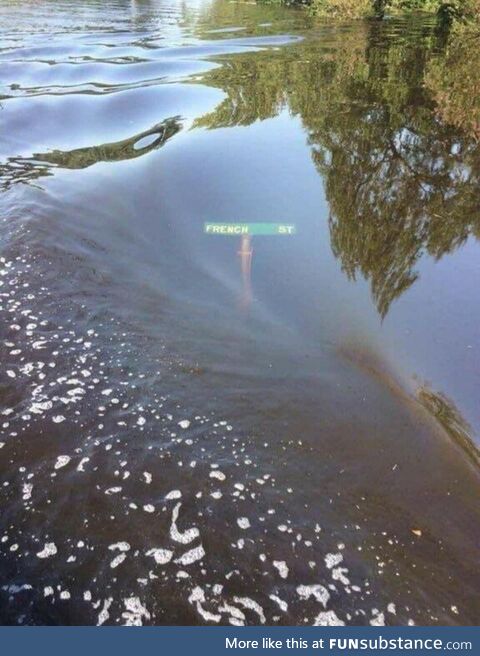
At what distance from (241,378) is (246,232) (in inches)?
88.5

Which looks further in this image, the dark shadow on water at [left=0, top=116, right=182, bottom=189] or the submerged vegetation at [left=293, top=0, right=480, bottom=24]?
the submerged vegetation at [left=293, top=0, right=480, bottom=24]

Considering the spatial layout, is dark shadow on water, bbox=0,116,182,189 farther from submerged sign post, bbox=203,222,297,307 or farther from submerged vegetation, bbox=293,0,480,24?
submerged vegetation, bbox=293,0,480,24

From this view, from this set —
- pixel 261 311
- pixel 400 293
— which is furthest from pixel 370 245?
pixel 261 311

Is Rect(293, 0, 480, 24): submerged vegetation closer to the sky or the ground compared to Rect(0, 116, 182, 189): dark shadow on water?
closer to the ground

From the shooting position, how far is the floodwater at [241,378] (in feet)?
10.8

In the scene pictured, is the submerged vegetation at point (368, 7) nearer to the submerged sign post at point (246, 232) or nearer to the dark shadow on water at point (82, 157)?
the dark shadow on water at point (82, 157)

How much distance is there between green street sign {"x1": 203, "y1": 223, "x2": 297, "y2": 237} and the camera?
6.45m

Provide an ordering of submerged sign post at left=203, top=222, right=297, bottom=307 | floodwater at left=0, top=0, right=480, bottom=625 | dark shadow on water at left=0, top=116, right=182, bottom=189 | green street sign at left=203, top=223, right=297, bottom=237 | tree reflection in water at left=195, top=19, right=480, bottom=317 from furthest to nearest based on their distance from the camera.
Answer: dark shadow on water at left=0, top=116, right=182, bottom=189 < tree reflection in water at left=195, top=19, right=480, bottom=317 < green street sign at left=203, top=223, right=297, bottom=237 < submerged sign post at left=203, top=222, right=297, bottom=307 < floodwater at left=0, top=0, right=480, bottom=625

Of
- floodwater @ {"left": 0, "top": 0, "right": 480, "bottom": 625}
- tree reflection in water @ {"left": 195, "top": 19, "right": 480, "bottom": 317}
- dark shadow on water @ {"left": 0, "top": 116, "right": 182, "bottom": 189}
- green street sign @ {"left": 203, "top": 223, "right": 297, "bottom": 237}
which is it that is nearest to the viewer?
floodwater @ {"left": 0, "top": 0, "right": 480, "bottom": 625}

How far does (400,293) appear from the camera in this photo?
237 inches

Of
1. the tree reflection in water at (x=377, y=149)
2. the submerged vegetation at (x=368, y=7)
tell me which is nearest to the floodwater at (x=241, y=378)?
the tree reflection in water at (x=377, y=149)

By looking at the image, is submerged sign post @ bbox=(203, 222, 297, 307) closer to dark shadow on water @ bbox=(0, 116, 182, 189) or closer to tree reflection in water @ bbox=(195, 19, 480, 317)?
tree reflection in water @ bbox=(195, 19, 480, 317)

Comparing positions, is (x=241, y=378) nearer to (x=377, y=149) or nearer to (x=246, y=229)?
(x=246, y=229)

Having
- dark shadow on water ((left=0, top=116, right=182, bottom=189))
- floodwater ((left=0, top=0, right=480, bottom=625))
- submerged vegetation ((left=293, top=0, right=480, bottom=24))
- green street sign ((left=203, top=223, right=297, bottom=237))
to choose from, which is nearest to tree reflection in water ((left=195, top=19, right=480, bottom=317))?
floodwater ((left=0, top=0, right=480, bottom=625))
